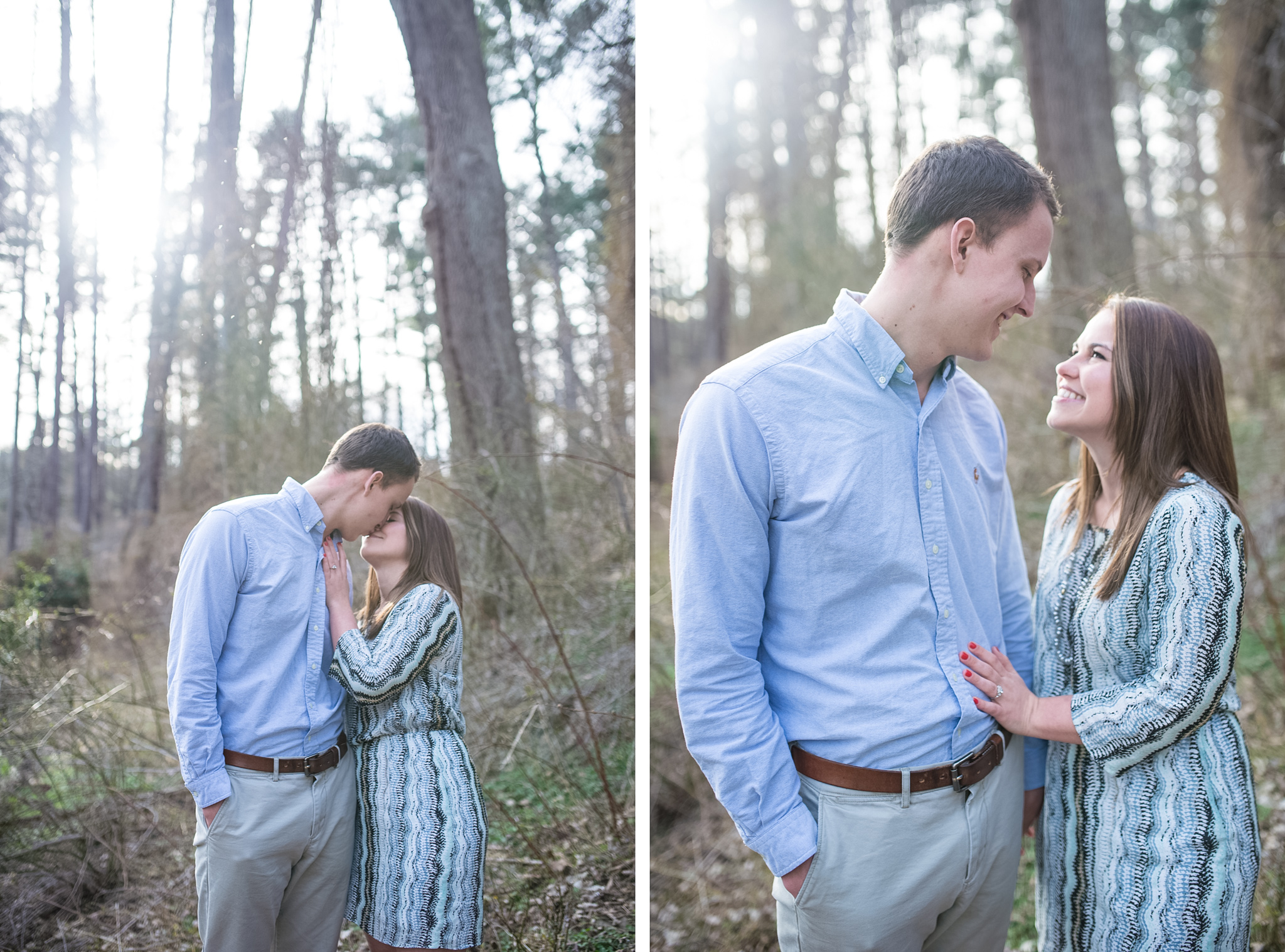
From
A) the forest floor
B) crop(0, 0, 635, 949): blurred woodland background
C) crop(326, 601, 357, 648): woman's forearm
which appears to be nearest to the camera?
crop(326, 601, 357, 648): woman's forearm

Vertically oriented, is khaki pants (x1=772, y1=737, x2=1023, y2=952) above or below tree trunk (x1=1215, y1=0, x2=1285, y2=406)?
below

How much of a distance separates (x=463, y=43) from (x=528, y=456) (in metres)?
1.02

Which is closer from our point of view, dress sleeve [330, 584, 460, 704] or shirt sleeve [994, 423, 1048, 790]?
dress sleeve [330, 584, 460, 704]

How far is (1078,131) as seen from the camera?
522 centimetres

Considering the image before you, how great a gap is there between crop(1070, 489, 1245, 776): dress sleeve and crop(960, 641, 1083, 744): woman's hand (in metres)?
0.05

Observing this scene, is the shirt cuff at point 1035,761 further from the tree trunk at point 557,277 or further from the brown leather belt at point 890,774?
the tree trunk at point 557,277

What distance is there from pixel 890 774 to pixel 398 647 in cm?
103

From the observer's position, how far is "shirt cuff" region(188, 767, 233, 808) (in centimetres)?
169

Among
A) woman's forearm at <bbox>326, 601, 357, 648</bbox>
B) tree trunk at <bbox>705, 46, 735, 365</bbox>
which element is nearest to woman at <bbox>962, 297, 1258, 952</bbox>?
woman's forearm at <bbox>326, 601, 357, 648</bbox>

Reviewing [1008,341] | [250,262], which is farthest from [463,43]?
[1008,341]

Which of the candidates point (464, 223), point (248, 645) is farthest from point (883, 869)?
point (464, 223)

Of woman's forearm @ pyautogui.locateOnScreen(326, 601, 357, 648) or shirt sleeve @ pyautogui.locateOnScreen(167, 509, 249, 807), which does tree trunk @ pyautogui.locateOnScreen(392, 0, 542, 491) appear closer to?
woman's forearm @ pyautogui.locateOnScreen(326, 601, 357, 648)

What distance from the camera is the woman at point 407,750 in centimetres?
182

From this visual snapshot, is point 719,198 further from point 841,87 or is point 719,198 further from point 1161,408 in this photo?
point 1161,408
